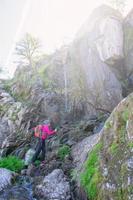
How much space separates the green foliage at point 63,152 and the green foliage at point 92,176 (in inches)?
221

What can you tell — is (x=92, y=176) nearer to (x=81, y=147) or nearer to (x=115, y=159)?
(x=115, y=159)

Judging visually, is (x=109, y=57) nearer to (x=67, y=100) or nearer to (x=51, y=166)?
(x=67, y=100)

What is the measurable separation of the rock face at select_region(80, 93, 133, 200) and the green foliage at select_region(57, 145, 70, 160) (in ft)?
19.5

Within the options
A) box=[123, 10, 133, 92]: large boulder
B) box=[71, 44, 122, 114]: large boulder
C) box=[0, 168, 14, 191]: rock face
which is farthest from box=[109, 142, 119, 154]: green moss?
box=[123, 10, 133, 92]: large boulder

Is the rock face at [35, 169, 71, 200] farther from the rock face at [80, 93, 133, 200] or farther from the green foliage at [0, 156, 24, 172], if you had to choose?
the green foliage at [0, 156, 24, 172]

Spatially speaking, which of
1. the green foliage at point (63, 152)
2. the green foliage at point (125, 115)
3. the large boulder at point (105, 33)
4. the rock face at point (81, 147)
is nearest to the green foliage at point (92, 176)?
the green foliage at point (125, 115)

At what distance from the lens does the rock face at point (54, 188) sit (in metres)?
11.4

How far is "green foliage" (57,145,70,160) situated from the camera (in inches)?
649

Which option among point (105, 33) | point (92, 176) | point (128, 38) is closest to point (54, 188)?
point (92, 176)

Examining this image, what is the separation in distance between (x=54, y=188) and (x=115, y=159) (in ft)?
13.2

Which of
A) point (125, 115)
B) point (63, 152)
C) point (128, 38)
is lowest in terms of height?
point (63, 152)

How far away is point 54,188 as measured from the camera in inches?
471

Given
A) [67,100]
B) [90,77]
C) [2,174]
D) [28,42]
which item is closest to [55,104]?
[67,100]

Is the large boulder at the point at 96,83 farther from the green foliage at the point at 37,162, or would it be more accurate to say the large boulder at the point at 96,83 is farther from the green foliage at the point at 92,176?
the green foliage at the point at 92,176
